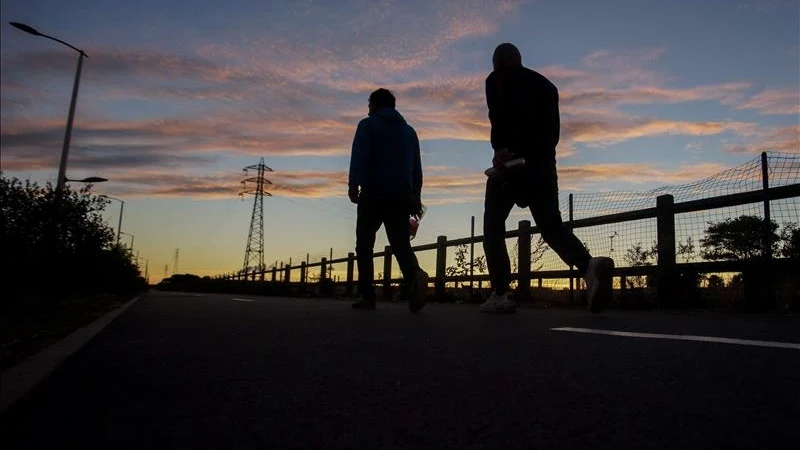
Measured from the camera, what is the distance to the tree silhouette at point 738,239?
6473 mm

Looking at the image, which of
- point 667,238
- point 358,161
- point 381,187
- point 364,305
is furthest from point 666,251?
point 358,161

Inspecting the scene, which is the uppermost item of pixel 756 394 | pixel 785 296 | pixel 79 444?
pixel 785 296

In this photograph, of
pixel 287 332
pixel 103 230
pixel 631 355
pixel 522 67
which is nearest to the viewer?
pixel 631 355

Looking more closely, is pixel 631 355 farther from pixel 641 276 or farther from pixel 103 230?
pixel 103 230

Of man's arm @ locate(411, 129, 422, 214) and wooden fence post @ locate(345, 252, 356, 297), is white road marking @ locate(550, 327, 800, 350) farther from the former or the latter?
wooden fence post @ locate(345, 252, 356, 297)

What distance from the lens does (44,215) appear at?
940 centimetres

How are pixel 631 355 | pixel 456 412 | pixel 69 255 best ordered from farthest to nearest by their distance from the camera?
1. pixel 69 255
2. pixel 631 355
3. pixel 456 412

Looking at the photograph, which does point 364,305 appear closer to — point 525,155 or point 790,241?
point 525,155

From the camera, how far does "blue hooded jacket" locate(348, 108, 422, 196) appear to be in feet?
20.5

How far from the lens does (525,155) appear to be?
4992 mm

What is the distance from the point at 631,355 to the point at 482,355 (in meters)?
0.55

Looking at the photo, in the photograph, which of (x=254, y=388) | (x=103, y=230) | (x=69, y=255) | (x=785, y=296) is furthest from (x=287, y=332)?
(x=103, y=230)

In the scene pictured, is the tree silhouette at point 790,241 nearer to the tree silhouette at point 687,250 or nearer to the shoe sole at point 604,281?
the tree silhouette at point 687,250

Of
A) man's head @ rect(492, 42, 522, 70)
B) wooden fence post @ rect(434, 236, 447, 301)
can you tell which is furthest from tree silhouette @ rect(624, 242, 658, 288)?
wooden fence post @ rect(434, 236, 447, 301)
